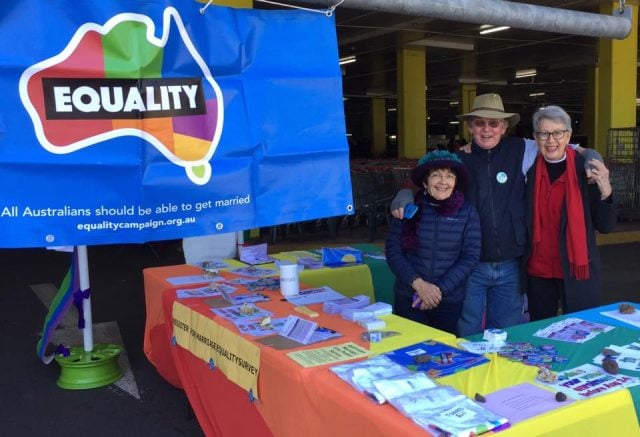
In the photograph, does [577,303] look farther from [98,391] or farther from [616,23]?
[98,391]

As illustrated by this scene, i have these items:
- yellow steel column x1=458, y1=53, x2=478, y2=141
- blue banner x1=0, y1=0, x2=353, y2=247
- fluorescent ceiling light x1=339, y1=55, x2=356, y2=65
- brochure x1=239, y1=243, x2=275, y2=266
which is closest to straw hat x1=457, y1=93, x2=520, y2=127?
blue banner x1=0, y1=0, x2=353, y2=247

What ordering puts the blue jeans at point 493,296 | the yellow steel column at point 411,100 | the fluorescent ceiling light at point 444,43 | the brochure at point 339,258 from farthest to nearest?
the yellow steel column at point 411,100 → the fluorescent ceiling light at point 444,43 → the brochure at point 339,258 → the blue jeans at point 493,296

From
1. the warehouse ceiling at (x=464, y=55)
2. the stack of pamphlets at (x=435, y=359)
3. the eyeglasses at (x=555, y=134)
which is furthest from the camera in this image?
the warehouse ceiling at (x=464, y=55)

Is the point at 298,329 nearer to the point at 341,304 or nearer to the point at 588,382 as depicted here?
the point at 341,304

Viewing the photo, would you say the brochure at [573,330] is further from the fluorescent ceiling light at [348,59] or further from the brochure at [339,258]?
the fluorescent ceiling light at [348,59]

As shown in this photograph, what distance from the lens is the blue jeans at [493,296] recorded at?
3.35 metres

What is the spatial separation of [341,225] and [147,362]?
21.8ft

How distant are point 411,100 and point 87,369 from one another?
46.4 ft

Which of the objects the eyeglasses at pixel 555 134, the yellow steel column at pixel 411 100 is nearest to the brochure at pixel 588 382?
the eyeglasses at pixel 555 134

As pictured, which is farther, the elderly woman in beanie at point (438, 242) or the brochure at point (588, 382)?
the elderly woman in beanie at point (438, 242)

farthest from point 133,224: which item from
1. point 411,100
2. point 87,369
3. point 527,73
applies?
point 527,73

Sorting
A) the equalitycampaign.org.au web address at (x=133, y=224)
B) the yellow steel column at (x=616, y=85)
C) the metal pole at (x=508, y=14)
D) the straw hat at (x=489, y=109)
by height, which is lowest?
the equalitycampaign.org.au web address at (x=133, y=224)

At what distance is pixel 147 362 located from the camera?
493 cm

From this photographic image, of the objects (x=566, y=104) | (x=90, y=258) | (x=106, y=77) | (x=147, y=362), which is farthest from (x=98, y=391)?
(x=566, y=104)
